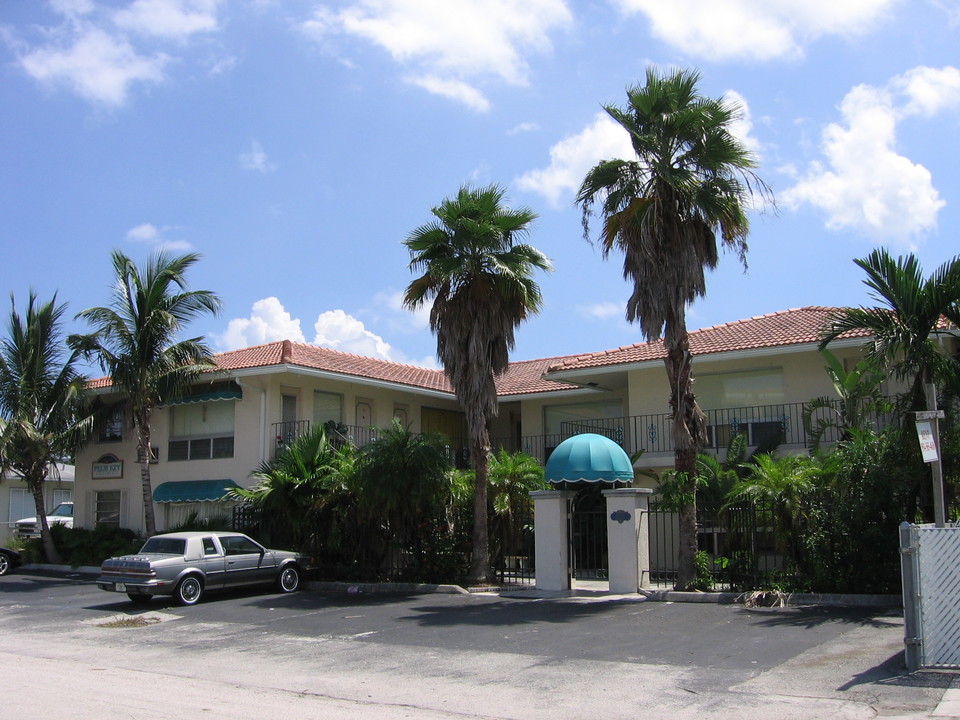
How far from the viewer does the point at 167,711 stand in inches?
358

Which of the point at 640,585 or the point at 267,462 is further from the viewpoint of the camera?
the point at 267,462

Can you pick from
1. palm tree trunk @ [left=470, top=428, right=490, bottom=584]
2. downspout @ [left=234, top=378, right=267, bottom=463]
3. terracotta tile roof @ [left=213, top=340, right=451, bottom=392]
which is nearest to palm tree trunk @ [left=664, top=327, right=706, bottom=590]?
palm tree trunk @ [left=470, top=428, right=490, bottom=584]

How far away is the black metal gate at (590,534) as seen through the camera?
20812mm

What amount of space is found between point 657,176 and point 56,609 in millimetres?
14481

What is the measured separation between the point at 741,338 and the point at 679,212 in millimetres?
8264

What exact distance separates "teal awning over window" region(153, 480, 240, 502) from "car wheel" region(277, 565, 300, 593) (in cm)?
552

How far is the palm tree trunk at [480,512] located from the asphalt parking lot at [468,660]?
1.64m

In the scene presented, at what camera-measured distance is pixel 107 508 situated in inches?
1173

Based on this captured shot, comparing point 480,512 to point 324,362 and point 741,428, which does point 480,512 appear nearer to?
point 741,428

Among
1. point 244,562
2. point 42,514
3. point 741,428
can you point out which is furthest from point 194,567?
point 741,428

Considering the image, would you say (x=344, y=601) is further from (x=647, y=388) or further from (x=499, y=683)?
(x=647, y=388)

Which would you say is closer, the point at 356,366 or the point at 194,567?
the point at 194,567

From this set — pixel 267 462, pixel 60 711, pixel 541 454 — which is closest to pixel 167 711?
pixel 60 711

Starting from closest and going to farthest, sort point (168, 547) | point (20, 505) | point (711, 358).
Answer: point (168, 547), point (711, 358), point (20, 505)
